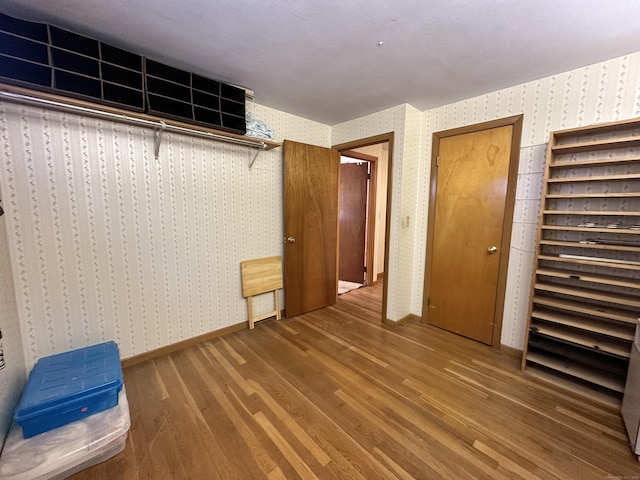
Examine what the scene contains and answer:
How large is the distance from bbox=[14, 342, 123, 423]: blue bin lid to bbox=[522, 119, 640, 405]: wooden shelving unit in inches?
114

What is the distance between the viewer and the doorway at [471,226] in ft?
7.40

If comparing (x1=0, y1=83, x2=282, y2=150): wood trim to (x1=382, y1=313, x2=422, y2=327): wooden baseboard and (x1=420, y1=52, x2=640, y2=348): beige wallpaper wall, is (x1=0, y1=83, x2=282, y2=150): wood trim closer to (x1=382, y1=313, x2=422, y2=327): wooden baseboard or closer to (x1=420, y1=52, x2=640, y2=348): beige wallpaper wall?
(x1=420, y1=52, x2=640, y2=348): beige wallpaper wall

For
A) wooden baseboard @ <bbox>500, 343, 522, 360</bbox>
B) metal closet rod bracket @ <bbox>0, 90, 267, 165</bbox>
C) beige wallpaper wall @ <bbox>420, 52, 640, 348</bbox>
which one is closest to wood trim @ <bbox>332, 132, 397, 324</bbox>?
beige wallpaper wall @ <bbox>420, 52, 640, 348</bbox>

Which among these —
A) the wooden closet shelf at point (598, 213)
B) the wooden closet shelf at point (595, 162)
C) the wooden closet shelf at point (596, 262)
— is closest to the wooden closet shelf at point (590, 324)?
the wooden closet shelf at point (596, 262)

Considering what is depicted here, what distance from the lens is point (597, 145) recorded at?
1672 millimetres

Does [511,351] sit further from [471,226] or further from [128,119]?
[128,119]

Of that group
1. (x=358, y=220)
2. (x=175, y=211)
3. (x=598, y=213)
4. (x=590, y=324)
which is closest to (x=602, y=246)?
(x=598, y=213)

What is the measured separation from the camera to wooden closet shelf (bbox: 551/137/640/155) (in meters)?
1.58

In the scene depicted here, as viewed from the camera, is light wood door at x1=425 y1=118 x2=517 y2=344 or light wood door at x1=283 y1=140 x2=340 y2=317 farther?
light wood door at x1=283 y1=140 x2=340 y2=317

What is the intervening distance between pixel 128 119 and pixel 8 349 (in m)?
1.50

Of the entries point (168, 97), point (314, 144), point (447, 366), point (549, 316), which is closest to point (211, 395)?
point (447, 366)

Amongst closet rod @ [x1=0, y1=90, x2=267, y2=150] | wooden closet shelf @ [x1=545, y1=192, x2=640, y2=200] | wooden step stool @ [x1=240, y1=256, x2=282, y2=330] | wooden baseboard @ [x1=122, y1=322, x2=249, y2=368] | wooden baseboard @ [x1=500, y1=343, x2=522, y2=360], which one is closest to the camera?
closet rod @ [x1=0, y1=90, x2=267, y2=150]

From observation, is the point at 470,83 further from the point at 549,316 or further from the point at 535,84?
the point at 549,316

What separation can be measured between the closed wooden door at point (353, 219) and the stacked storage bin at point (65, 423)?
3.42 m
